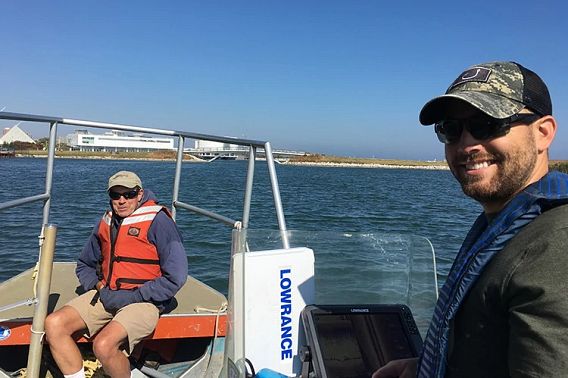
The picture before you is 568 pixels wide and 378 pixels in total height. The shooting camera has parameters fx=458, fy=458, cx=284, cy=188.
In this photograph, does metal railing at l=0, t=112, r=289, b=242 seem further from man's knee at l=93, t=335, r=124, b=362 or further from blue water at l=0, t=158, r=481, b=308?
man's knee at l=93, t=335, r=124, b=362

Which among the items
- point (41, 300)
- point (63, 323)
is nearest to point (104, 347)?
point (63, 323)

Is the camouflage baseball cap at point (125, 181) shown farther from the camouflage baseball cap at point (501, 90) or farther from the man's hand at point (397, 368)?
the camouflage baseball cap at point (501, 90)

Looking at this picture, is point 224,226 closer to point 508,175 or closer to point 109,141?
point 508,175

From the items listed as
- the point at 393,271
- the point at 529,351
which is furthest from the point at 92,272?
the point at 529,351

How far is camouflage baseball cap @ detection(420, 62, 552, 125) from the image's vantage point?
53.4 inches

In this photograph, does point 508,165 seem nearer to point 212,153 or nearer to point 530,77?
point 530,77

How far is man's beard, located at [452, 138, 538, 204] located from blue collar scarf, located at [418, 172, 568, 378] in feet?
0.16

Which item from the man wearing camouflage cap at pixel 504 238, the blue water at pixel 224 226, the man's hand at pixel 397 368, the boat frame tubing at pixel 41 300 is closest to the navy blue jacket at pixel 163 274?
the boat frame tubing at pixel 41 300

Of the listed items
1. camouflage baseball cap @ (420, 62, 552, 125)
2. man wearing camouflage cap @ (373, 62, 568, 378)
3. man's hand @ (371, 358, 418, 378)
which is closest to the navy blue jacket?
man's hand @ (371, 358, 418, 378)

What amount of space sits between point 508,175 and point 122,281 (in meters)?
2.65

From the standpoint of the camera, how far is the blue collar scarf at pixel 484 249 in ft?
4.00

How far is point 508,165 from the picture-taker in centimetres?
137

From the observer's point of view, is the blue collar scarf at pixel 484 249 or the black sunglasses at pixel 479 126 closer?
the blue collar scarf at pixel 484 249

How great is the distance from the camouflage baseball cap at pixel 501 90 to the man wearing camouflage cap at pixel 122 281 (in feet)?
7.49
